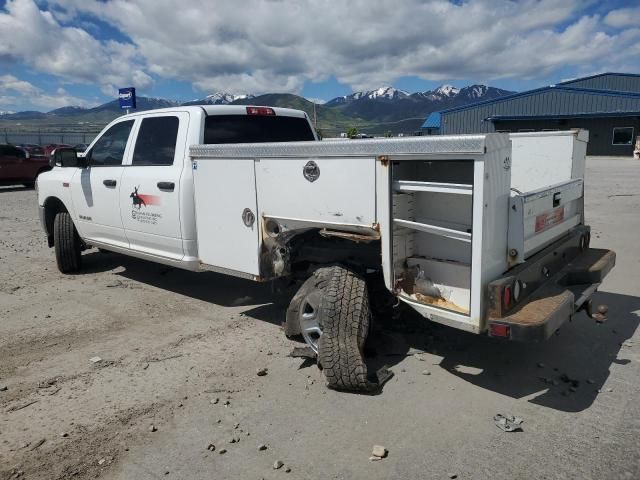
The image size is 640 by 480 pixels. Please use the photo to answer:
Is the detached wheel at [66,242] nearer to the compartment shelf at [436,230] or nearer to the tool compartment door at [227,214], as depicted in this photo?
the tool compartment door at [227,214]

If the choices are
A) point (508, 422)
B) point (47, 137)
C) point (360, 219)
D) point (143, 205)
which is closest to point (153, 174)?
point (143, 205)

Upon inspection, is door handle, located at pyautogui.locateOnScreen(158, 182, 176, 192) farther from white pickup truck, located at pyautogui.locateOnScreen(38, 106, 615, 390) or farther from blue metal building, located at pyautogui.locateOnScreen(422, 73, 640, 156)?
blue metal building, located at pyautogui.locateOnScreen(422, 73, 640, 156)

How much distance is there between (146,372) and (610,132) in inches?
→ 1725

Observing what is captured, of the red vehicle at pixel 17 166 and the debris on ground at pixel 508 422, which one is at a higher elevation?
the red vehicle at pixel 17 166

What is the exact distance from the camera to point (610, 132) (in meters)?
40.2

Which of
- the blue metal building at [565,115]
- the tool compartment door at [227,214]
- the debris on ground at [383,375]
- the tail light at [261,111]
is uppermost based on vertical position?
the blue metal building at [565,115]

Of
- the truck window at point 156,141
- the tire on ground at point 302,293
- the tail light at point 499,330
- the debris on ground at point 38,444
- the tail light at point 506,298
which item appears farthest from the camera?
the truck window at point 156,141

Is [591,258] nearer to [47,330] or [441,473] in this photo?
[441,473]

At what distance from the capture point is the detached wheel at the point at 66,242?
738 centimetres

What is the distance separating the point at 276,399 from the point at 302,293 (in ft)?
3.10

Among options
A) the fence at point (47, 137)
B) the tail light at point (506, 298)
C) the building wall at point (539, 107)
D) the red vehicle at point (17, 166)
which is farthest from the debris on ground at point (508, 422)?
the fence at point (47, 137)

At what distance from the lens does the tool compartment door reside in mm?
4812

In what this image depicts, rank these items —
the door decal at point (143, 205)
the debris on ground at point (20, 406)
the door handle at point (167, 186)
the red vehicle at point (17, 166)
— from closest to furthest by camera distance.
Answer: the debris on ground at point (20, 406) → the door handle at point (167, 186) → the door decal at point (143, 205) → the red vehicle at point (17, 166)

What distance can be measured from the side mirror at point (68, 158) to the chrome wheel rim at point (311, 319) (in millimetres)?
3971
